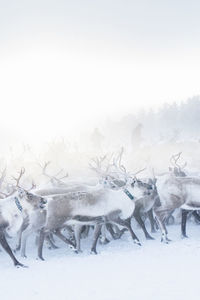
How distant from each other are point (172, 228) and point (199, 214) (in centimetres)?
135

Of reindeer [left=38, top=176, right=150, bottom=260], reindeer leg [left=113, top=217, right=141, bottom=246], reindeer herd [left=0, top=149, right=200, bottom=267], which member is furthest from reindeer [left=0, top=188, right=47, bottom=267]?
reindeer leg [left=113, top=217, right=141, bottom=246]

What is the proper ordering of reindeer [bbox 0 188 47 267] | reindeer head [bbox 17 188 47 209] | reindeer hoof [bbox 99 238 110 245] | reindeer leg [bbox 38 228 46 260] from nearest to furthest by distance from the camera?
reindeer [bbox 0 188 47 267] < reindeer leg [bbox 38 228 46 260] < reindeer head [bbox 17 188 47 209] < reindeer hoof [bbox 99 238 110 245]

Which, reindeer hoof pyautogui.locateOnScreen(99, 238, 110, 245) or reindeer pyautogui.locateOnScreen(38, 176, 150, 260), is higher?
reindeer pyautogui.locateOnScreen(38, 176, 150, 260)

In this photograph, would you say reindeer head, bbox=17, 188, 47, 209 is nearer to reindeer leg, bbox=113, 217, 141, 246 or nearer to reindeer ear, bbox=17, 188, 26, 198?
reindeer ear, bbox=17, 188, 26, 198

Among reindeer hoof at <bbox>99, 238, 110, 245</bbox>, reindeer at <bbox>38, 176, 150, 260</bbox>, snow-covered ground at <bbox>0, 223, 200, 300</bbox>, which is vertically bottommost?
reindeer hoof at <bbox>99, 238, 110, 245</bbox>

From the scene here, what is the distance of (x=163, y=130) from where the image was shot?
3076 inches

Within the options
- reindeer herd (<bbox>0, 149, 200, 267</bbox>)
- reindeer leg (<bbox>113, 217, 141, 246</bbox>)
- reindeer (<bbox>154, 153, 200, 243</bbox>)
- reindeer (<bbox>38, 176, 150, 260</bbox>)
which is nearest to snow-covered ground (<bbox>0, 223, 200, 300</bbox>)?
reindeer leg (<bbox>113, 217, 141, 246</bbox>)

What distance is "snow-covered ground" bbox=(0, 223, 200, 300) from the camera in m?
6.30

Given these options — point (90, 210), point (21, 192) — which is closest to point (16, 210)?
point (21, 192)

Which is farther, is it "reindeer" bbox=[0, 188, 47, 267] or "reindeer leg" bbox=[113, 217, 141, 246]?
"reindeer leg" bbox=[113, 217, 141, 246]

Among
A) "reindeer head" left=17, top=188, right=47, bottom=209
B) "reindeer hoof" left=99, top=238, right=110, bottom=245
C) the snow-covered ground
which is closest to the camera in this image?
the snow-covered ground

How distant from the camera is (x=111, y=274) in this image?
7.29 m

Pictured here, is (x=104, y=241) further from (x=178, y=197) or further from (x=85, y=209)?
(x=178, y=197)

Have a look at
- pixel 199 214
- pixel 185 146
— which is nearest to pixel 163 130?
pixel 185 146
